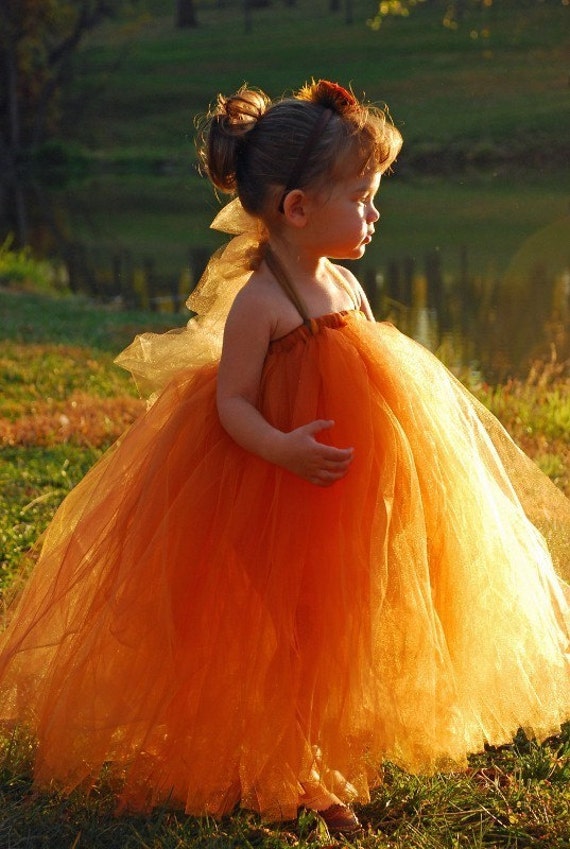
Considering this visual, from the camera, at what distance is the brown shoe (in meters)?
2.48

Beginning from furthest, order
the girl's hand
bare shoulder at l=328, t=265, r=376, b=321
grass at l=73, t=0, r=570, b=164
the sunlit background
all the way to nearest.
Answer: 1. grass at l=73, t=0, r=570, b=164
2. the sunlit background
3. bare shoulder at l=328, t=265, r=376, b=321
4. the girl's hand

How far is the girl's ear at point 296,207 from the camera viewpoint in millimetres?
2541

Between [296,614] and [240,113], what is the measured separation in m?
1.06

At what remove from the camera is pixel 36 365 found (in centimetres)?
703

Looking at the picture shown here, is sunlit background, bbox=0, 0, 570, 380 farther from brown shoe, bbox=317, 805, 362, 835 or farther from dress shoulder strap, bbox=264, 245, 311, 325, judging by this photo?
brown shoe, bbox=317, 805, 362, 835

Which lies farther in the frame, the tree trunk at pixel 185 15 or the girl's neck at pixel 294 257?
the tree trunk at pixel 185 15

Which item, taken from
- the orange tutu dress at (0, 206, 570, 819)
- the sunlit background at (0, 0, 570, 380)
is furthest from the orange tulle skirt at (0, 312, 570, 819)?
the sunlit background at (0, 0, 570, 380)

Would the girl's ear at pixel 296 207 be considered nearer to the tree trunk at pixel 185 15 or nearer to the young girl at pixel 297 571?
the young girl at pixel 297 571

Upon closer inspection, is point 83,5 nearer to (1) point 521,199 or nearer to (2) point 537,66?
(2) point 537,66

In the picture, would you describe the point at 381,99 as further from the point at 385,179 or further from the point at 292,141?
the point at 292,141

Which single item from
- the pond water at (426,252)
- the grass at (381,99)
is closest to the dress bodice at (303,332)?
the pond water at (426,252)

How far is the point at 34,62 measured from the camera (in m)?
32.4

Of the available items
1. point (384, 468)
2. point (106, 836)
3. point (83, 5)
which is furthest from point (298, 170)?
point (83, 5)

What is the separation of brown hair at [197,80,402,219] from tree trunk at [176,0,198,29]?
168 feet
